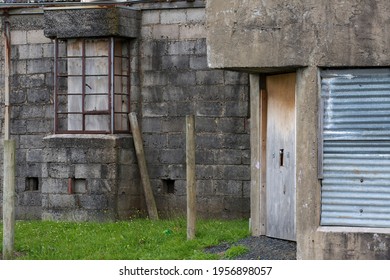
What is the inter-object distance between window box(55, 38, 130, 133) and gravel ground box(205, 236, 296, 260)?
466 centimetres

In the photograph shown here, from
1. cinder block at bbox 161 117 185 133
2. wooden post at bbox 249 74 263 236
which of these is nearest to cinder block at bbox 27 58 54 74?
cinder block at bbox 161 117 185 133

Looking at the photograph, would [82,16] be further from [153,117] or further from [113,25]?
[153,117]

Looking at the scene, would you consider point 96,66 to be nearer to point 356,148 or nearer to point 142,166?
point 142,166

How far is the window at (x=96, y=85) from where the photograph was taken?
18728 millimetres

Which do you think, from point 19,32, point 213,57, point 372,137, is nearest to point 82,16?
point 19,32

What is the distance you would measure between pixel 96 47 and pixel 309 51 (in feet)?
22.0

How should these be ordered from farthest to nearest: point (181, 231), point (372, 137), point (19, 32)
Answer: point (19, 32) < point (181, 231) < point (372, 137)

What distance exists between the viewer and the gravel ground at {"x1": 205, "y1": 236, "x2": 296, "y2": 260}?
1360cm

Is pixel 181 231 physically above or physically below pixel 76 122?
below

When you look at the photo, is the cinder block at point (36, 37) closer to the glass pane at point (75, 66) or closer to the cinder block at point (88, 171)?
the glass pane at point (75, 66)

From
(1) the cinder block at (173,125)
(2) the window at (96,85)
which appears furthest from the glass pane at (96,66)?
(1) the cinder block at (173,125)

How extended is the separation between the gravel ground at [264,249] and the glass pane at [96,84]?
4.90 metres

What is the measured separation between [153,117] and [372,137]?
6769 mm

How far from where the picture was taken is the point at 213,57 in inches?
529
